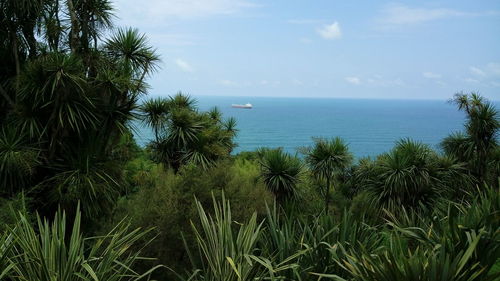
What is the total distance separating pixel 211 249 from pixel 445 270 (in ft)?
7.03

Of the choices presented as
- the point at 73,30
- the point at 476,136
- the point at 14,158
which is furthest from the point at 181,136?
the point at 476,136

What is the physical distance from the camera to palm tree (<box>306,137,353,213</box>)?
1617 centimetres

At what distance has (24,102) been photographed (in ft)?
35.8

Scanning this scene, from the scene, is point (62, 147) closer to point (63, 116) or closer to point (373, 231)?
point (63, 116)

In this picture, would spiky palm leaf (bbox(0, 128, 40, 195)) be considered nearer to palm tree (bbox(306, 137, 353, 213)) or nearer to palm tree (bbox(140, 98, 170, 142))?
palm tree (bbox(140, 98, 170, 142))

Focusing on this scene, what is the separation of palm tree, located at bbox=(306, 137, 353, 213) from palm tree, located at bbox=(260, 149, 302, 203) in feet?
2.76

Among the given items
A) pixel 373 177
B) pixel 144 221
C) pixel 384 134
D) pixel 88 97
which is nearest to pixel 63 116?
pixel 88 97

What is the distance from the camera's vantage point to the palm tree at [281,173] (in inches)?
606

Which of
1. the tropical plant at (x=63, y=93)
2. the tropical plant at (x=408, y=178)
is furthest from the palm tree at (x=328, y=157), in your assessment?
the tropical plant at (x=63, y=93)

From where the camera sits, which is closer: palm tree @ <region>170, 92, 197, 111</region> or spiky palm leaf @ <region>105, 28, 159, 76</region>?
spiky palm leaf @ <region>105, 28, 159, 76</region>

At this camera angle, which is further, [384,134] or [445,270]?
[384,134]

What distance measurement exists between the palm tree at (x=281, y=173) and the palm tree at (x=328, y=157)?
840mm

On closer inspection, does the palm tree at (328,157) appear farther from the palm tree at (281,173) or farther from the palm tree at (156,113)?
the palm tree at (156,113)

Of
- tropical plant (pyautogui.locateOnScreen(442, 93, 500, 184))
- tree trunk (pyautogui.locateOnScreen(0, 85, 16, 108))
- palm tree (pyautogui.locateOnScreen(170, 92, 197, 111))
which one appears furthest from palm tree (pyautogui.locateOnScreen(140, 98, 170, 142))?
tropical plant (pyautogui.locateOnScreen(442, 93, 500, 184))
